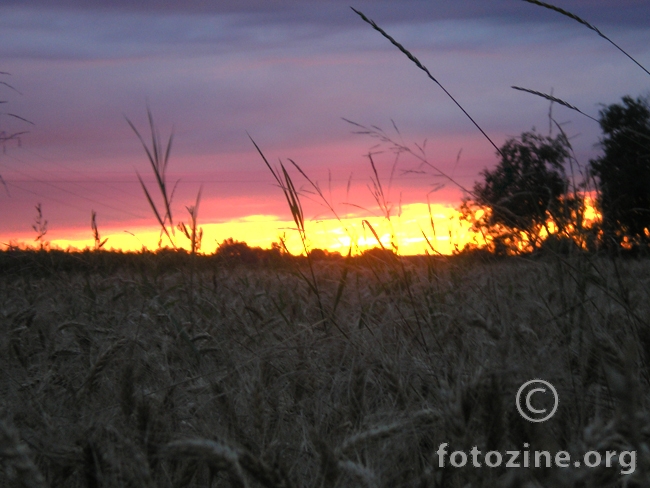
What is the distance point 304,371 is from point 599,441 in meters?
0.99

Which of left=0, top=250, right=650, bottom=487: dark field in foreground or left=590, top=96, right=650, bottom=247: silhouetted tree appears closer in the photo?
left=0, top=250, right=650, bottom=487: dark field in foreground

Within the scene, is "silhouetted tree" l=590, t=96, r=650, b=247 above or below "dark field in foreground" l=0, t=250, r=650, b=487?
above

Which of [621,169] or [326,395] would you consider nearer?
[326,395]

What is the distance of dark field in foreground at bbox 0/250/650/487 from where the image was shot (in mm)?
755

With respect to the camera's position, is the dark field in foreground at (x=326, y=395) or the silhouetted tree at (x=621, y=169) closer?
the dark field in foreground at (x=326, y=395)

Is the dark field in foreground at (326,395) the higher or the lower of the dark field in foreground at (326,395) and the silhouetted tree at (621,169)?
the lower

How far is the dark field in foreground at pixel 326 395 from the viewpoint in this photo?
2.48 feet

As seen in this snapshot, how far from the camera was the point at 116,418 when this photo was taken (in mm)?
1301

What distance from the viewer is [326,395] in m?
1.48

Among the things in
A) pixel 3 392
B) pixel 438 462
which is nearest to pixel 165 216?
pixel 3 392

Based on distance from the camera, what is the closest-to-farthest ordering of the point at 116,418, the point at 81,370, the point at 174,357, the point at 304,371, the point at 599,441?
the point at 599,441
the point at 116,418
the point at 304,371
the point at 81,370
the point at 174,357

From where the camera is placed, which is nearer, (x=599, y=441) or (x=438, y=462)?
(x=599, y=441)

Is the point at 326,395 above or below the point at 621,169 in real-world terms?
below

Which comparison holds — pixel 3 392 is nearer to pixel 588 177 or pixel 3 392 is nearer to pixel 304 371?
pixel 304 371
